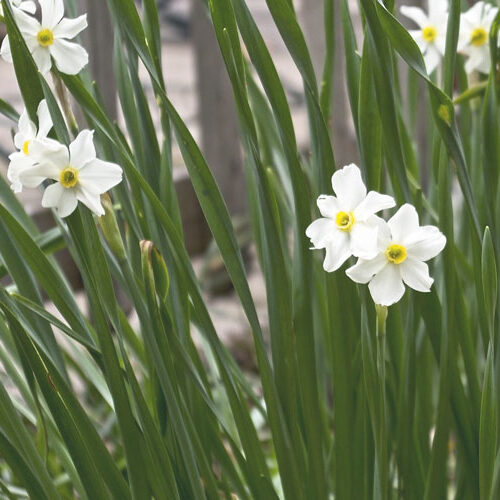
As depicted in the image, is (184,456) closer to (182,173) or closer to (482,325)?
(482,325)

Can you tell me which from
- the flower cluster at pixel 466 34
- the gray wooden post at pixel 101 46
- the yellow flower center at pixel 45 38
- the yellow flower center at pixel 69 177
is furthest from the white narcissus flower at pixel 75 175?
the gray wooden post at pixel 101 46

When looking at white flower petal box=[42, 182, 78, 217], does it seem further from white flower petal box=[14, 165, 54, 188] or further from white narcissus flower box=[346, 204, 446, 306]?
white narcissus flower box=[346, 204, 446, 306]

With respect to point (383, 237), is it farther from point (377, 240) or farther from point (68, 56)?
point (68, 56)

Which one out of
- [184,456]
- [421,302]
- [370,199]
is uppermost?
[370,199]

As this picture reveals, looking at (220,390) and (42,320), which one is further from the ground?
(42,320)

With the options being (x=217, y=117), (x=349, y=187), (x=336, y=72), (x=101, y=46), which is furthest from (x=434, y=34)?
(x=217, y=117)

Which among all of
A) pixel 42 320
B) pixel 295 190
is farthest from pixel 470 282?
pixel 42 320
